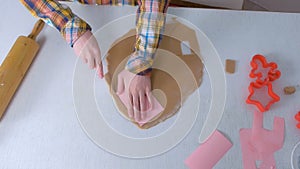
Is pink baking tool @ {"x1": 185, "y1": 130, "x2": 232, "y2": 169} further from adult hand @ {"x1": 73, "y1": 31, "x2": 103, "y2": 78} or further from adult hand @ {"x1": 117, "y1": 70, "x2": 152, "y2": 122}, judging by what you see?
adult hand @ {"x1": 73, "y1": 31, "x2": 103, "y2": 78}

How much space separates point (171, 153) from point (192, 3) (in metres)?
0.61

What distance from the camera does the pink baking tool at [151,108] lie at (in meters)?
0.61

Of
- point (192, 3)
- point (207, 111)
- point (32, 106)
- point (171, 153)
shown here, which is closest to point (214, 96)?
point (207, 111)

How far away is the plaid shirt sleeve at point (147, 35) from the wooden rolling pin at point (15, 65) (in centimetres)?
20

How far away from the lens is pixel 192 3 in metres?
1.03

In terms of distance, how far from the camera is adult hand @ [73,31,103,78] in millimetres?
647

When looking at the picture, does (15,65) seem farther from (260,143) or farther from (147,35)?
(260,143)

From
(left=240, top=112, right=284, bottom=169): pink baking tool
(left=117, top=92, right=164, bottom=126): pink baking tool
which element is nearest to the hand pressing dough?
(left=117, top=92, right=164, bottom=126): pink baking tool

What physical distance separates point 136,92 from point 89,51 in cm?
13

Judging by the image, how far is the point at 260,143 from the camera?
22.6 inches

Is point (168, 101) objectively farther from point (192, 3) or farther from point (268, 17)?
point (192, 3)

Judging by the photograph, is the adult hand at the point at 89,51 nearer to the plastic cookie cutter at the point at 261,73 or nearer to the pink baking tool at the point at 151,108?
the pink baking tool at the point at 151,108

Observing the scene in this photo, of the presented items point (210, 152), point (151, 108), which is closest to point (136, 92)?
point (151, 108)

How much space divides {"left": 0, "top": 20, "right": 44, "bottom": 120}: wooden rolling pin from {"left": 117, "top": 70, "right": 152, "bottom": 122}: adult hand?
0.19 metres
